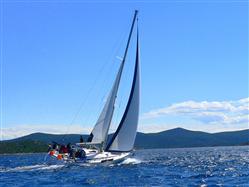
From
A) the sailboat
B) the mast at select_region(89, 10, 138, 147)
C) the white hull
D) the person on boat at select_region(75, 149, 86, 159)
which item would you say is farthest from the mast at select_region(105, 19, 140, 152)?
the person on boat at select_region(75, 149, 86, 159)

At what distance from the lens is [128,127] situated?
161 feet

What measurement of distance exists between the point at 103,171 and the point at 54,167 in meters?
6.92

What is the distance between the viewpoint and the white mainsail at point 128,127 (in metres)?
49.2

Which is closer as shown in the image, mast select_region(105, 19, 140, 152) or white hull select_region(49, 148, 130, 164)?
white hull select_region(49, 148, 130, 164)

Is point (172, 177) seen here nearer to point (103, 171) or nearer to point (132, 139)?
point (103, 171)

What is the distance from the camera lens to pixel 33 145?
655 feet

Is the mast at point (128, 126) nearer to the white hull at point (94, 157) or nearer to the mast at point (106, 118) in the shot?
the white hull at point (94, 157)

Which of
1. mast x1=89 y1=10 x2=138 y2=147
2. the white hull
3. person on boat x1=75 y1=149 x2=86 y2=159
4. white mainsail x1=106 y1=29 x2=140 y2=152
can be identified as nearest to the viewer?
the white hull

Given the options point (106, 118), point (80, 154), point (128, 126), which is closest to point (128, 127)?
point (128, 126)

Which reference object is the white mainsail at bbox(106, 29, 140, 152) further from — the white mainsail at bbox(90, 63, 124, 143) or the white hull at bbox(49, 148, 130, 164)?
the white mainsail at bbox(90, 63, 124, 143)

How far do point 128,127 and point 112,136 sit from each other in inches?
81.6

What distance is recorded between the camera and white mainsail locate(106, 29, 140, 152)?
49156 mm

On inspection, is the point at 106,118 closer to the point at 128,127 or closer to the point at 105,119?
the point at 105,119

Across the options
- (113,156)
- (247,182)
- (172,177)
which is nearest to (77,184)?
(172,177)
